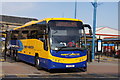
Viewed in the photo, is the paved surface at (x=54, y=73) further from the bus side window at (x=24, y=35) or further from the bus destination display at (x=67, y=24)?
the bus side window at (x=24, y=35)

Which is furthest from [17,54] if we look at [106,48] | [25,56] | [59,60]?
[106,48]

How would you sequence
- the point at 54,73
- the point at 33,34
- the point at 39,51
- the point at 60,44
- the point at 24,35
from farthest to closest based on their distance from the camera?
1. the point at 24,35
2. the point at 33,34
3. the point at 39,51
4. the point at 54,73
5. the point at 60,44

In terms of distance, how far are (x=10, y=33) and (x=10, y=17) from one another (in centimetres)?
5153

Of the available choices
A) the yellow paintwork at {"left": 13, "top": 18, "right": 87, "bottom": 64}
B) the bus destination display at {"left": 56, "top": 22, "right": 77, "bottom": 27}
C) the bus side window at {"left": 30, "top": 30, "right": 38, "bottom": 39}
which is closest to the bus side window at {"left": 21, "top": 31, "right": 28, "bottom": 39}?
the yellow paintwork at {"left": 13, "top": 18, "right": 87, "bottom": 64}

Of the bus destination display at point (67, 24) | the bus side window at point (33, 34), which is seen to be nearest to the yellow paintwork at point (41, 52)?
the bus side window at point (33, 34)

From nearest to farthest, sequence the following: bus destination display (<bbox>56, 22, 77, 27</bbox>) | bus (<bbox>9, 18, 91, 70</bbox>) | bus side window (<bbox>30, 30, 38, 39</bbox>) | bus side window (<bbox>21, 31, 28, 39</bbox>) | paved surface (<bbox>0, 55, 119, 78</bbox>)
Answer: paved surface (<bbox>0, 55, 119, 78</bbox>) < bus (<bbox>9, 18, 91, 70</bbox>) < bus destination display (<bbox>56, 22, 77, 27</bbox>) < bus side window (<bbox>30, 30, 38, 39</bbox>) < bus side window (<bbox>21, 31, 28, 39</bbox>)

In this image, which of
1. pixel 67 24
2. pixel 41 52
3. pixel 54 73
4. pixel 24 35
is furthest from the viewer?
pixel 24 35

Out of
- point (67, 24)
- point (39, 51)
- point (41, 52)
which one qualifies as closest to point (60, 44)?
point (67, 24)

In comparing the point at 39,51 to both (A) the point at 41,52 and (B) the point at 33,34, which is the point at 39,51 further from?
(B) the point at 33,34

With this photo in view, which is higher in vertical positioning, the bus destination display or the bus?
the bus destination display

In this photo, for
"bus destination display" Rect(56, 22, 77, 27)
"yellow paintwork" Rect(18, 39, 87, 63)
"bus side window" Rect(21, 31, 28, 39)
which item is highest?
"bus destination display" Rect(56, 22, 77, 27)

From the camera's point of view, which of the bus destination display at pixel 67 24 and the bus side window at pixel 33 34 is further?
the bus side window at pixel 33 34

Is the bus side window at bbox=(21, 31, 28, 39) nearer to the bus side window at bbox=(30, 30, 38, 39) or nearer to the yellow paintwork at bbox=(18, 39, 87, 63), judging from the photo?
the yellow paintwork at bbox=(18, 39, 87, 63)

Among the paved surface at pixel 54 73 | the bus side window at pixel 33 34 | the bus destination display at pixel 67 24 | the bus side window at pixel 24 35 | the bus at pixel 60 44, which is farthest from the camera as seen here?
the bus side window at pixel 24 35
